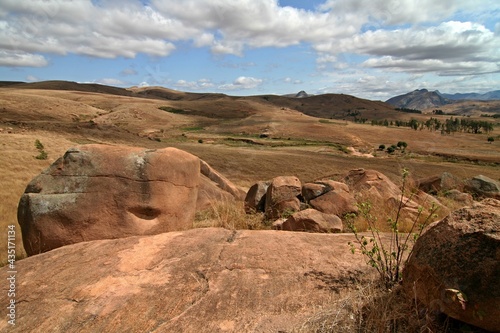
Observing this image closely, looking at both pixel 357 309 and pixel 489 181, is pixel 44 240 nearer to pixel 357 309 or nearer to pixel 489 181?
pixel 357 309

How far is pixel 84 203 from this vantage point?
227 inches

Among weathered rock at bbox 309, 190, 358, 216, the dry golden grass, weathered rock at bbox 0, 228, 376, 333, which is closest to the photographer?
weathered rock at bbox 0, 228, 376, 333

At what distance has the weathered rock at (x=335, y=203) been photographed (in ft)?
25.7

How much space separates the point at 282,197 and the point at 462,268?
6.32 metres

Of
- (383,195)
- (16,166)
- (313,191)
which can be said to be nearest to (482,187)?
(383,195)

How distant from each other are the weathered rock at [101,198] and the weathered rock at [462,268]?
13.9ft

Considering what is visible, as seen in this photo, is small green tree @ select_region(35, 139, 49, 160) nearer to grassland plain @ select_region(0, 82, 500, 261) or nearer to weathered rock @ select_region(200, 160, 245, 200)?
grassland plain @ select_region(0, 82, 500, 261)

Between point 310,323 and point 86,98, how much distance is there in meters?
100

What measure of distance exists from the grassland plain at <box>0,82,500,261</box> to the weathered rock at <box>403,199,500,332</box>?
286 cm

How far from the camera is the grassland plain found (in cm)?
2228

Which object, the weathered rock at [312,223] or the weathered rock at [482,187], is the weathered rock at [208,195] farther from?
the weathered rock at [482,187]

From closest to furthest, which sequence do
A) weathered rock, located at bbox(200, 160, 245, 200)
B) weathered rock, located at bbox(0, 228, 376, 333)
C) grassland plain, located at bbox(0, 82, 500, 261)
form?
weathered rock, located at bbox(0, 228, 376, 333)
weathered rock, located at bbox(200, 160, 245, 200)
grassland plain, located at bbox(0, 82, 500, 261)

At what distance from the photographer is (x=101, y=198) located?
5.83 meters

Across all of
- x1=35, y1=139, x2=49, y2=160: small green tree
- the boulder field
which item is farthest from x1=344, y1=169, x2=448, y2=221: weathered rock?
x1=35, y1=139, x2=49, y2=160: small green tree
